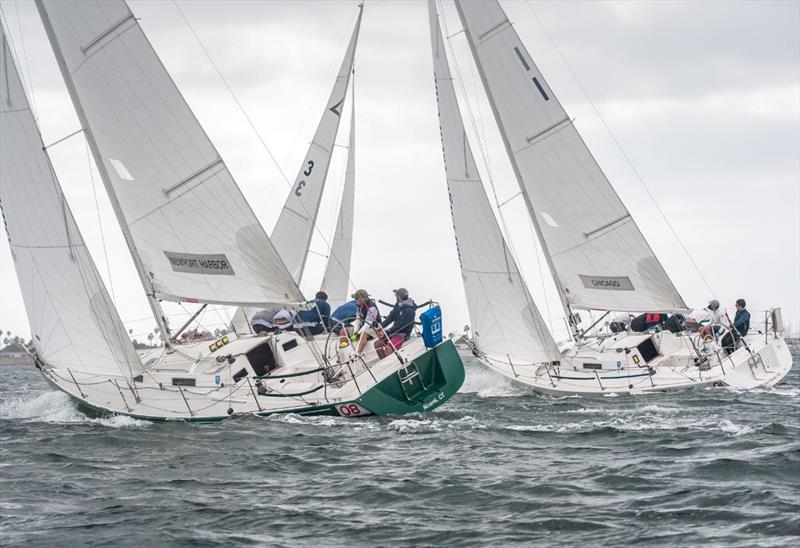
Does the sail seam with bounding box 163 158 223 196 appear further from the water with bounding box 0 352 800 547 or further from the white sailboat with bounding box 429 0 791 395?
the white sailboat with bounding box 429 0 791 395

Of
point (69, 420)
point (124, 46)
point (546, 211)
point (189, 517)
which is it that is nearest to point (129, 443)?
point (69, 420)

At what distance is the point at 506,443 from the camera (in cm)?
1337

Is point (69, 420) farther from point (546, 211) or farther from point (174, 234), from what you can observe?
point (546, 211)

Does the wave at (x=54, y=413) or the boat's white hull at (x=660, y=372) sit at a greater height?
the wave at (x=54, y=413)

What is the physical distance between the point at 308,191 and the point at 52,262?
10354mm

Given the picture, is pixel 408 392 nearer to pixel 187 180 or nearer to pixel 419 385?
pixel 419 385

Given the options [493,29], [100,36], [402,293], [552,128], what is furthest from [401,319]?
[493,29]

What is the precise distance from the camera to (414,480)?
1083 centimetres

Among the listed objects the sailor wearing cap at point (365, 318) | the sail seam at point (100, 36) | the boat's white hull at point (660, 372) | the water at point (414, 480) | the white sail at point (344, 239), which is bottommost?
the boat's white hull at point (660, 372)

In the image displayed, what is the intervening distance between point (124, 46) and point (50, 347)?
196 inches

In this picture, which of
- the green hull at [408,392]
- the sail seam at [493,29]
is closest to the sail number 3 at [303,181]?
the sail seam at [493,29]

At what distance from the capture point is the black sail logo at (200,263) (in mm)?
16266

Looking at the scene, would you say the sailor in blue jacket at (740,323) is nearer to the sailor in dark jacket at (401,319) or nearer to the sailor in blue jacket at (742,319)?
the sailor in blue jacket at (742,319)

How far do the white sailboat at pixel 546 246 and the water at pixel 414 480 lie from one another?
4478mm
